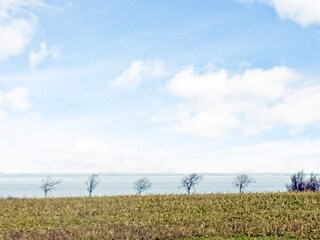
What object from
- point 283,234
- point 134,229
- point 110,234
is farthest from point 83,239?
point 283,234

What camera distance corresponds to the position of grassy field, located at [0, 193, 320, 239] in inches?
1175

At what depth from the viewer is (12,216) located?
3769cm

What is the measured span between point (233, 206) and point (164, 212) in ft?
19.9

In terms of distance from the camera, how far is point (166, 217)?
35.7 metres

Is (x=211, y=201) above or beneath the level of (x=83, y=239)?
above

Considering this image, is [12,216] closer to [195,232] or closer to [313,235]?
[195,232]

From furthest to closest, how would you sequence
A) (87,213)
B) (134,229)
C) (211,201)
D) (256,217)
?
(211,201), (87,213), (256,217), (134,229)

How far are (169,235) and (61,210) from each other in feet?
43.6

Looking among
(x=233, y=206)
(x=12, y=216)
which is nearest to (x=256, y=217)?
(x=233, y=206)

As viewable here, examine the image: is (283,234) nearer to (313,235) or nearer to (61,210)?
(313,235)

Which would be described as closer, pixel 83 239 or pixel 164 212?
pixel 83 239

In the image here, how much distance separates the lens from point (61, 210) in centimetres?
3916

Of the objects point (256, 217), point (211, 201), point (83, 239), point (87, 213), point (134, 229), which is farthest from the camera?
point (211, 201)

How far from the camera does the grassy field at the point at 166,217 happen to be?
29.8 metres
